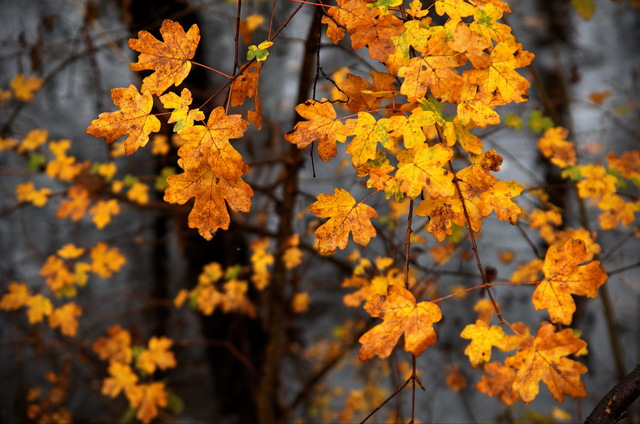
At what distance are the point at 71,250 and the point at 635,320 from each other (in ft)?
15.8

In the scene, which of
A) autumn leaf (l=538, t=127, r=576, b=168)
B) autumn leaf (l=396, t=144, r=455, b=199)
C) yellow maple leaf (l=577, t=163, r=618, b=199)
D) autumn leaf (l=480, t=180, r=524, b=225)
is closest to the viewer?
autumn leaf (l=396, t=144, r=455, b=199)

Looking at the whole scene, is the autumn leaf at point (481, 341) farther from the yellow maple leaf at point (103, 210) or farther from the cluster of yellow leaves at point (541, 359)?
the yellow maple leaf at point (103, 210)

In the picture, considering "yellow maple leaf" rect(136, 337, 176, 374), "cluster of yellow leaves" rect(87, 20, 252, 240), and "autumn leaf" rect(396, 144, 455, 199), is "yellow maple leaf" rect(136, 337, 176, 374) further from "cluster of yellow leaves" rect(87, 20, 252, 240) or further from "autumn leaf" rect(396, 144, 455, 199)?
"autumn leaf" rect(396, 144, 455, 199)

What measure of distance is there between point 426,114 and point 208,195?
462 millimetres

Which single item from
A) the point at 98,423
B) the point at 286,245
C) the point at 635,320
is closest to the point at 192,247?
the point at 286,245

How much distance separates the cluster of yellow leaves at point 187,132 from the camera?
3.00ft

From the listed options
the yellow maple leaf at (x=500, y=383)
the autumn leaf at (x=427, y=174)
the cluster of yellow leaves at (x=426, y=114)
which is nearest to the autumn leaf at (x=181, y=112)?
the cluster of yellow leaves at (x=426, y=114)

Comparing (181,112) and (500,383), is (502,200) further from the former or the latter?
(181,112)

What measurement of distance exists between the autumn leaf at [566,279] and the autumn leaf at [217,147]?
0.68 metres

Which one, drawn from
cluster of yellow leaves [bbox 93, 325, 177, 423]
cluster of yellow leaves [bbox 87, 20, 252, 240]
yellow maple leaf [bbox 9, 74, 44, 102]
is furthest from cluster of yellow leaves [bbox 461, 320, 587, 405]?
yellow maple leaf [bbox 9, 74, 44, 102]

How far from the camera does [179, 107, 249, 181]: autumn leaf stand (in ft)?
2.99

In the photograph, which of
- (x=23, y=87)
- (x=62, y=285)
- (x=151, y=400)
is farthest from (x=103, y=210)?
(x=23, y=87)

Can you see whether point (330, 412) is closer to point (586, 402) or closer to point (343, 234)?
point (586, 402)

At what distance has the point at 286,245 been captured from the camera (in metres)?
2.26
